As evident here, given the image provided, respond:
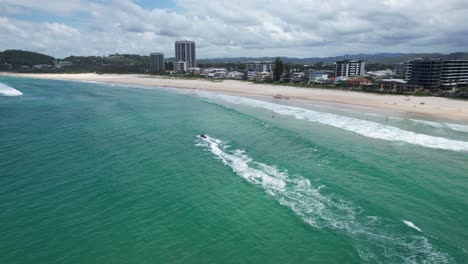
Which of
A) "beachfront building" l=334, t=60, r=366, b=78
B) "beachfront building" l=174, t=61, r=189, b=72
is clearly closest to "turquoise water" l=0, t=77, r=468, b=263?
"beachfront building" l=334, t=60, r=366, b=78

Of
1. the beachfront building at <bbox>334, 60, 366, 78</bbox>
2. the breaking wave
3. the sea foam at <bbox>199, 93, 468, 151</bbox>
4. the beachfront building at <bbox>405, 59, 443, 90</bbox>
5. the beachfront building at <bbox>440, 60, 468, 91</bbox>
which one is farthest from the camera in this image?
the beachfront building at <bbox>334, 60, 366, 78</bbox>

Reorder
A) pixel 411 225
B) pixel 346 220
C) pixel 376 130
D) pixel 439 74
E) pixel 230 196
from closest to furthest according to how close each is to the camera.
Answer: pixel 411 225 < pixel 346 220 < pixel 230 196 < pixel 376 130 < pixel 439 74

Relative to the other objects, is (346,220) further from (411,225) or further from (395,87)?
(395,87)

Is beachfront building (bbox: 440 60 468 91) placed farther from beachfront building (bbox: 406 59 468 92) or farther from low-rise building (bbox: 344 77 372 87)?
low-rise building (bbox: 344 77 372 87)

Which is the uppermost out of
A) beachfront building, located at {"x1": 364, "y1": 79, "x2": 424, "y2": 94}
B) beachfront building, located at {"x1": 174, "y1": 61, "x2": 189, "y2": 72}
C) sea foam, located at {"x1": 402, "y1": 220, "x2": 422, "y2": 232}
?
beachfront building, located at {"x1": 174, "y1": 61, "x2": 189, "y2": 72}

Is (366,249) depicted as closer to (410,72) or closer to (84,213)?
(84,213)

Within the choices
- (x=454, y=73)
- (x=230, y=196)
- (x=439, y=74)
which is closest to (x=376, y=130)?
(x=230, y=196)
